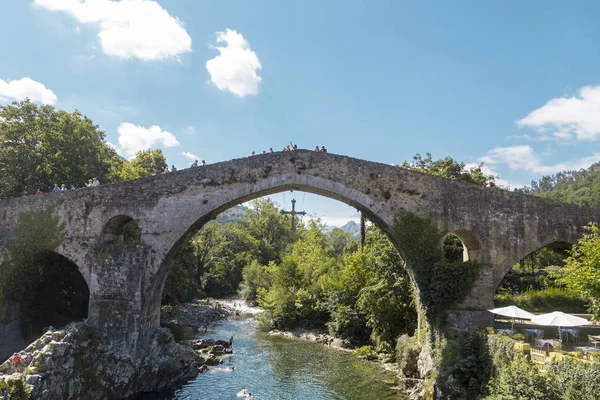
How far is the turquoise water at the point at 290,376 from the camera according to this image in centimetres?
1513

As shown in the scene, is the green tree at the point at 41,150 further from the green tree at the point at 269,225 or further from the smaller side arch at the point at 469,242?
the green tree at the point at 269,225

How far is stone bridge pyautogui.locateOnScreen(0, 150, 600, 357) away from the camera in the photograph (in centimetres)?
1565

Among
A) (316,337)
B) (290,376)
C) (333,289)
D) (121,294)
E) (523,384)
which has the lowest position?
(290,376)

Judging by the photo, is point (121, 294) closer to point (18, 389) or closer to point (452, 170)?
point (18, 389)

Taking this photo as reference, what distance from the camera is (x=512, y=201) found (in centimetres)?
1623

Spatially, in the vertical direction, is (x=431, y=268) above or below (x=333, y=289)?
above

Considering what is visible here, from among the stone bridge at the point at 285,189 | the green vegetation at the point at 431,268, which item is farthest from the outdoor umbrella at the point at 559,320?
the stone bridge at the point at 285,189

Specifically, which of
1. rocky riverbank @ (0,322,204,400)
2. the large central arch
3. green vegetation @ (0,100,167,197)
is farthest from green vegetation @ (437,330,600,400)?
green vegetation @ (0,100,167,197)

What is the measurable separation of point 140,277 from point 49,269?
6041mm

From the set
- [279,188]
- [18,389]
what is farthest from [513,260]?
[18,389]

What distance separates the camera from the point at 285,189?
16641 millimetres

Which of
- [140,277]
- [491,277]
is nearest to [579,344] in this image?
[491,277]

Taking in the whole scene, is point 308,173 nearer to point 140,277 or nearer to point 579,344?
point 140,277

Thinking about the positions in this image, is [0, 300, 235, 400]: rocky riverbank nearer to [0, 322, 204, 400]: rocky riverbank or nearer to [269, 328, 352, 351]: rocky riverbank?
[0, 322, 204, 400]: rocky riverbank
